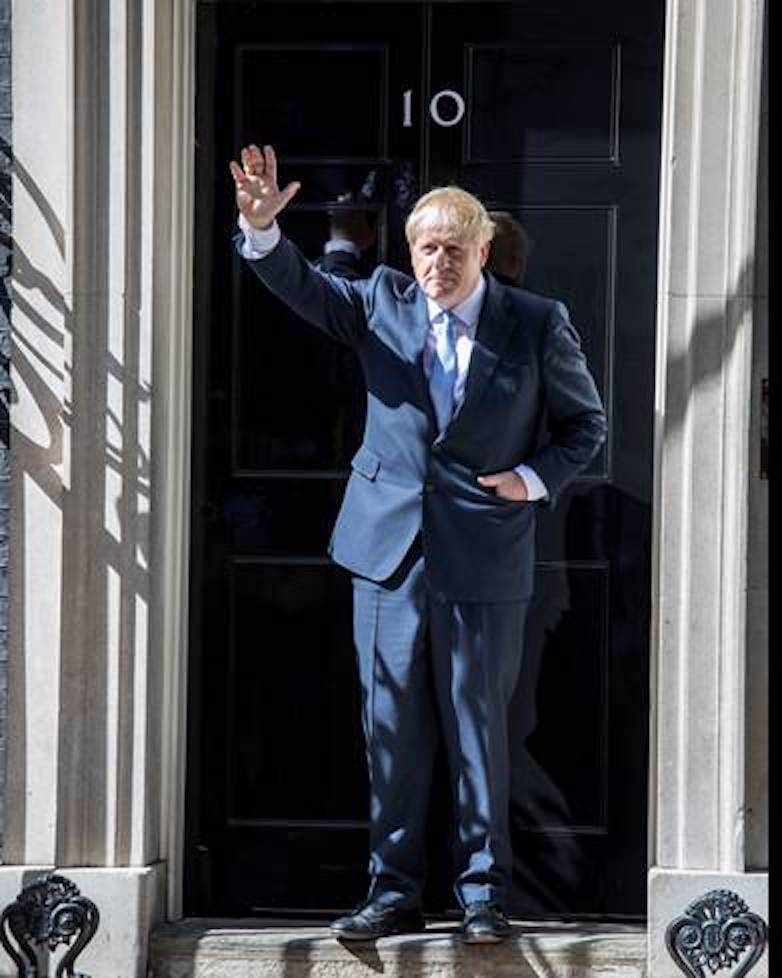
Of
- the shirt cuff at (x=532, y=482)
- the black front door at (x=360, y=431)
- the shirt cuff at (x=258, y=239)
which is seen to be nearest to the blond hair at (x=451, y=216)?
the black front door at (x=360, y=431)

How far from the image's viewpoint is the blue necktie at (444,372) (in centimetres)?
482

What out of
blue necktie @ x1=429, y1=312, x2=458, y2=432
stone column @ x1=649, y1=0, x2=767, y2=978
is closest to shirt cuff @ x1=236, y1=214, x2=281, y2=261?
blue necktie @ x1=429, y1=312, x2=458, y2=432

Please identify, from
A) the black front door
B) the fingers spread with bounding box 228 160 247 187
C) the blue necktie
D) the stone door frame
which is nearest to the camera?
the fingers spread with bounding box 228 160 247 187

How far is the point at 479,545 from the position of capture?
4793 millimetres

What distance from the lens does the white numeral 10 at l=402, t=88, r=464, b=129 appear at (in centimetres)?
505

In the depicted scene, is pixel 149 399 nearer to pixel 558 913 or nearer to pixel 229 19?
pixel 229 19

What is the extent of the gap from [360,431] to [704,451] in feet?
3.30

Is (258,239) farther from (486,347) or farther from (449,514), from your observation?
(449,514)

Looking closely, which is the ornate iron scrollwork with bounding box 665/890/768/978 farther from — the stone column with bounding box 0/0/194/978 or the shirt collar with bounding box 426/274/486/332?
the shirt collar with bounding box 426/274/486/332

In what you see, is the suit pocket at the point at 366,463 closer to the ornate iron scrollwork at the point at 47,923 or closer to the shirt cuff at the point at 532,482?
the shirt cuff at the point at 532,482

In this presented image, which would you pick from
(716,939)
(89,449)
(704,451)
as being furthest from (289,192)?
(716,939)

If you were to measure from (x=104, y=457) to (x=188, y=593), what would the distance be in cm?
50

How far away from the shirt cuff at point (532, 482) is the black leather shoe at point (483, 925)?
111 cm

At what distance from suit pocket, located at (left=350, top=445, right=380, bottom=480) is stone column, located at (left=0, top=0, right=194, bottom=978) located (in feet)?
1.77
